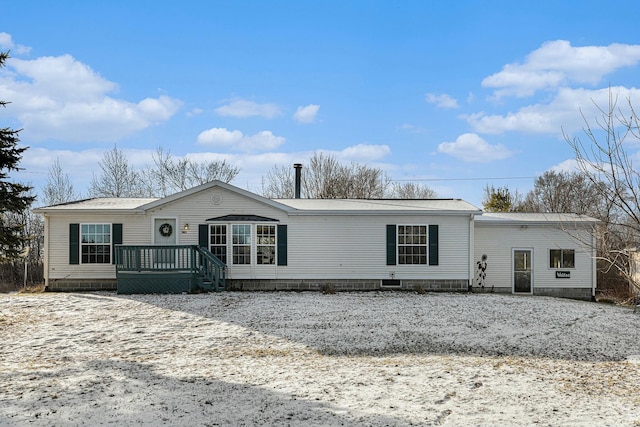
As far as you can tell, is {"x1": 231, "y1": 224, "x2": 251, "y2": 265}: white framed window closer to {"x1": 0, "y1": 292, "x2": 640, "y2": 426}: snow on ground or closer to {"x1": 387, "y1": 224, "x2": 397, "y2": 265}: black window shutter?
{"x1": 0, "y1": 292, "x2": 640, "y2": 426}: snow on ground

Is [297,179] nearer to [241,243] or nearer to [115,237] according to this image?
[241,243]

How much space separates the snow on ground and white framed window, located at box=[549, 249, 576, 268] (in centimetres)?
341

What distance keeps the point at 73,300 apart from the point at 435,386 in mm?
11368

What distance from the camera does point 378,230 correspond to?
54.6 ft

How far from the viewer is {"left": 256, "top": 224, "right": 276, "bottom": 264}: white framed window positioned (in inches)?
651

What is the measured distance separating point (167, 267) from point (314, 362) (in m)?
8.96

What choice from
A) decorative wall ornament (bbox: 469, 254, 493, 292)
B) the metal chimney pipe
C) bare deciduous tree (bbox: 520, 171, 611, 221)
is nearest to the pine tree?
the metal chimney pipe

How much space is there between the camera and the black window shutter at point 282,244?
16453mm

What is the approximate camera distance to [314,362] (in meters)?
7.78

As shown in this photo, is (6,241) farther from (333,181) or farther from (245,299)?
(333,181)

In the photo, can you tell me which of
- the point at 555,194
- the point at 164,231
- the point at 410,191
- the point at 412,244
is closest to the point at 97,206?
the point at 164,231

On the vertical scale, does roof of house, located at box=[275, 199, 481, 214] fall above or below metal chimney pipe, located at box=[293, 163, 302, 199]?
below

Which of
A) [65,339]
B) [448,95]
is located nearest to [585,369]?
[65,339]

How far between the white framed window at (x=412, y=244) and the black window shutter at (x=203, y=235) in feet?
20.0
